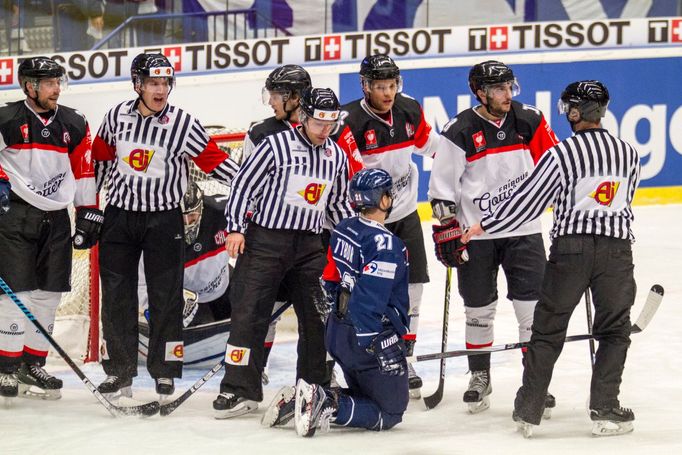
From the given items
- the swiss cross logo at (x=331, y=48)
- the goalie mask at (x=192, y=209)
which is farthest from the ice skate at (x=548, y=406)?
the swiss cross logo at (x=331, y=48)

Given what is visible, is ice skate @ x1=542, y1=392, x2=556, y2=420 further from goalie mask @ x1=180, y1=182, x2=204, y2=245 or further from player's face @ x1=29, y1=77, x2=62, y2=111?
player's face @ x1=29, y1=77, x2=62, y2=111

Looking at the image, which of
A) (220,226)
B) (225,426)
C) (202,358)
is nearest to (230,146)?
(220,226)

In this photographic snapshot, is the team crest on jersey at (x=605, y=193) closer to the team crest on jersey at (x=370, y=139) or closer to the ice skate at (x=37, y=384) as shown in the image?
the team crest on jersey at (x=370, y=139)

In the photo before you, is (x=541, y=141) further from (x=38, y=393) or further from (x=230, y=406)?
(x=38, y=393)

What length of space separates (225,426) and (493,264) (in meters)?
1.22

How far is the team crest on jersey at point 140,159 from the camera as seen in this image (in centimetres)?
488

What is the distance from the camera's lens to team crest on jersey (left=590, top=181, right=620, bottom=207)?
435 centimetres

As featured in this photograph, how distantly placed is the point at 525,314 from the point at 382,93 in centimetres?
105

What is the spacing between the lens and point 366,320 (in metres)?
4.31

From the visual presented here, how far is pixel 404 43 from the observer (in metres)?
8.95

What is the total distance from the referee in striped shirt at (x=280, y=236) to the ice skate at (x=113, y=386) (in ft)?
1.56

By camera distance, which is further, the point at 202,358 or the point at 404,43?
the point at 404,43

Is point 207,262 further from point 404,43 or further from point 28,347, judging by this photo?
point 404,43

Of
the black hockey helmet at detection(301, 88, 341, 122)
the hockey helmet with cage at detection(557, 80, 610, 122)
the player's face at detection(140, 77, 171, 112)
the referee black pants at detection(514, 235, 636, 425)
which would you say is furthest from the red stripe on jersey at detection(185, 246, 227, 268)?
the hockey helmet with cage at detection(557, 80, 610, 122)
